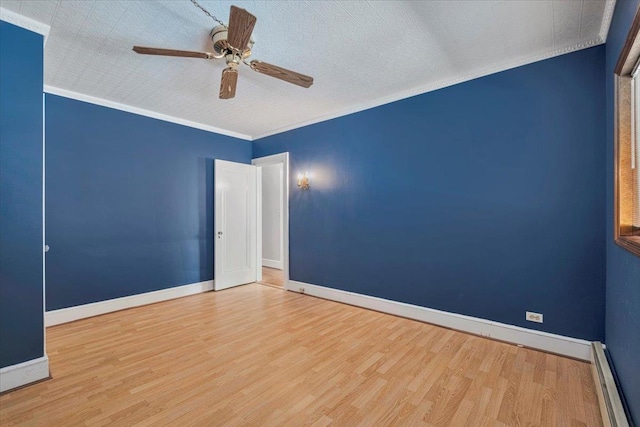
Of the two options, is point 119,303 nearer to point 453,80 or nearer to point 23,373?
point 23,373

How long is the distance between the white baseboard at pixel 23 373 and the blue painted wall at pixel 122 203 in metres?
1.42

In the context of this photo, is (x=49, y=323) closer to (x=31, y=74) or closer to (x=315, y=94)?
(x=31, y=74)

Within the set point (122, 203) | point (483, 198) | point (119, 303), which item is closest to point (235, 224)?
point (122, 203)

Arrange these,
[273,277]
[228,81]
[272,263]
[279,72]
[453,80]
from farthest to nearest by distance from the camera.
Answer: [272,263] < [273,277] < [453,80] < [228,81] < [279,72]

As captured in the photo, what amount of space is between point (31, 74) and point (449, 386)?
4.02 metres

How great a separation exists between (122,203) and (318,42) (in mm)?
3294

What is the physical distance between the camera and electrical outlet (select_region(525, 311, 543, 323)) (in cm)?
260

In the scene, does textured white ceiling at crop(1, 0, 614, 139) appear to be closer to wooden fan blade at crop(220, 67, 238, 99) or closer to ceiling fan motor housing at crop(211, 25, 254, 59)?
ceiling fan motor housing at crop(211, 25, 254, 59)

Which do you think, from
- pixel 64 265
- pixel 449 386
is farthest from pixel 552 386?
pixel 64 265

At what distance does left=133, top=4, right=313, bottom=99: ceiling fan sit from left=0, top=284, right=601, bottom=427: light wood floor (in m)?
2.39

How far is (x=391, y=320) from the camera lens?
11.1ft

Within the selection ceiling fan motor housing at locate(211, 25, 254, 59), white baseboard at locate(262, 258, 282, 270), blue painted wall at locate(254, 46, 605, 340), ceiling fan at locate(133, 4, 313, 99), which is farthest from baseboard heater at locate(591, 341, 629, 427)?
white baseboard at locate(262, 258, 282, 270)

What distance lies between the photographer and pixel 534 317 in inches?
103

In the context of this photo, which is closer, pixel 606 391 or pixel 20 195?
pixel 606 391
